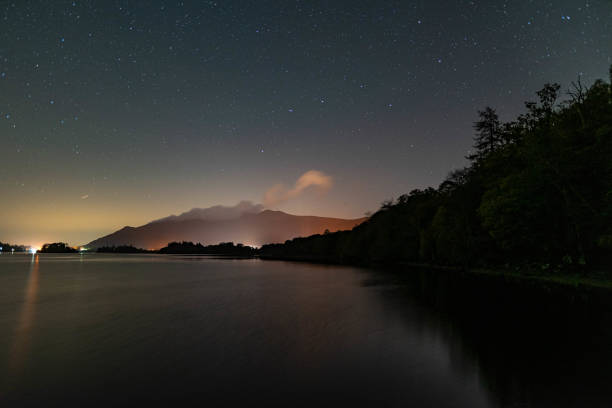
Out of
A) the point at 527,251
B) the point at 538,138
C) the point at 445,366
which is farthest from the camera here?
the point at 527,251

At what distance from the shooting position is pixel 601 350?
8.18 metres

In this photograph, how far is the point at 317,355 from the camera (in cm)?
852

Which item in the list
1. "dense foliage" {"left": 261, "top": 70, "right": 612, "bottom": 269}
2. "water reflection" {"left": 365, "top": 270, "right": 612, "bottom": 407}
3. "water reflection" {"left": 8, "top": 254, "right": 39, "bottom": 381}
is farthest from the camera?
"dense foliage" {"left": 261, "top": 70, "right": 612, "bottom": 269}

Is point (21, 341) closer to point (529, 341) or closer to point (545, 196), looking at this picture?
point (529, 341)

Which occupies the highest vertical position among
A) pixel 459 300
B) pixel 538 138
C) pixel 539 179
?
pixel 538 138

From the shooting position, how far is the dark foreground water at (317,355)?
597 cm

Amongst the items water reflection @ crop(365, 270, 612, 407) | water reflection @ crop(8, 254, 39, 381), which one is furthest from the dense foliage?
water reflection @ crop(8, 254, 39, 381)

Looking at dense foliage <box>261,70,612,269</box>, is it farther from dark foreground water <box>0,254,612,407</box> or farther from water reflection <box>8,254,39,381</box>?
water reflection <box>8,254,39,381</box>

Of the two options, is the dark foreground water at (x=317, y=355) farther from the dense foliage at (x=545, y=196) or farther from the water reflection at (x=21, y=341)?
the dense foliage at (x=545, y=196)

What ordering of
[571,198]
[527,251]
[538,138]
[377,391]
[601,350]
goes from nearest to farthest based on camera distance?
[377,391] < [601,350] < [571,198] < [538,138] < [527,251]

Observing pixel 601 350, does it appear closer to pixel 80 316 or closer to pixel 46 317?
pixel 80 316

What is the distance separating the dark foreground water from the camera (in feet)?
19.6

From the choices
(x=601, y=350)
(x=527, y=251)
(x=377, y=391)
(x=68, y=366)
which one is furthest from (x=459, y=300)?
(x=527, y=251)

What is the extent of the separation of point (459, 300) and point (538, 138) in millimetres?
19601
